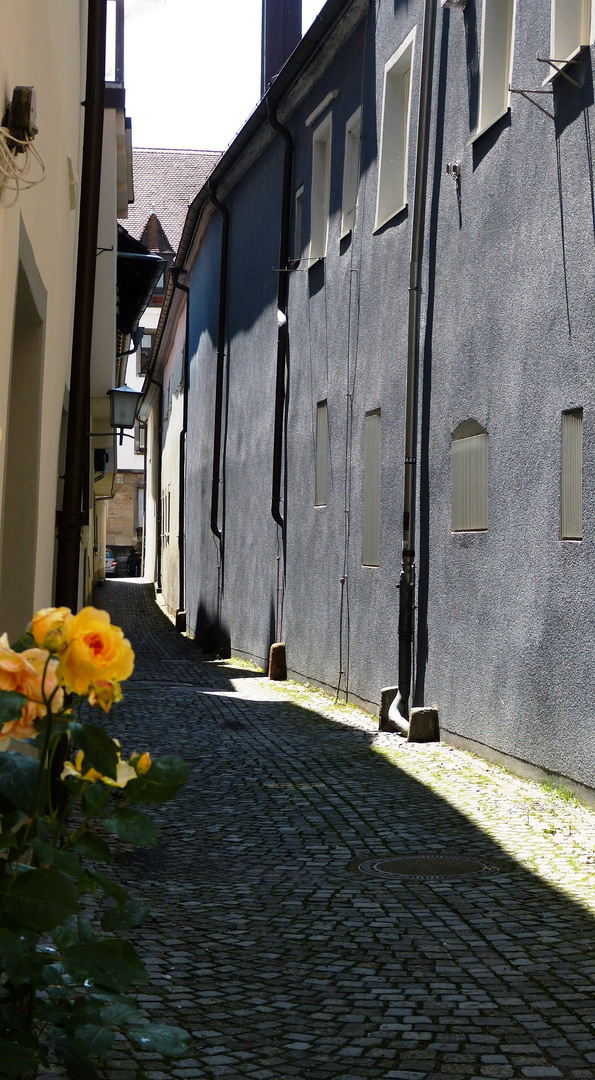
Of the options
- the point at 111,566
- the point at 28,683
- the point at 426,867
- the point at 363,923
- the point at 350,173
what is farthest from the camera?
the point at 111,566

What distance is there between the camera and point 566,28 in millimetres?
7520

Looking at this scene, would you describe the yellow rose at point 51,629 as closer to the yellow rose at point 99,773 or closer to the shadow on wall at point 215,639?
the yellow rose at point 99,773

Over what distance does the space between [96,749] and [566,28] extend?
656 cm

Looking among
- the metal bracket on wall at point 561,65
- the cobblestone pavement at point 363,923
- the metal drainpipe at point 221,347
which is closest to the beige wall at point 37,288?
the cobblestone pavement at point 363,923

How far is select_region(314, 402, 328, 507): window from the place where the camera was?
13.6 metres

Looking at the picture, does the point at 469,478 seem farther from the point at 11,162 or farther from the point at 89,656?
the point at 89,656

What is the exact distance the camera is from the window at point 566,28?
747 centimetres

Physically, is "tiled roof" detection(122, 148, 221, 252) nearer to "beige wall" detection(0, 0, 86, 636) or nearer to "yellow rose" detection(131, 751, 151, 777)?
"beige wall" detection(0, 0, 86, 636)

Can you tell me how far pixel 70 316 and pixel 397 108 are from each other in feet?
14.4

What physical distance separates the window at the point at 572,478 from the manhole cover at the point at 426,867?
2.17 meters

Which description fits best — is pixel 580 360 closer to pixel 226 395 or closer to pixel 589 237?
pixel 589 237

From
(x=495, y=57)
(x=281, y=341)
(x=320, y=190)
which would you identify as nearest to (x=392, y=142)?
(x=495, y=57)

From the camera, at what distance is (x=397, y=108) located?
11672mm

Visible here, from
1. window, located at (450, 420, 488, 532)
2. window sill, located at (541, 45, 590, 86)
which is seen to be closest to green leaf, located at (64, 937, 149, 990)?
window sill, located at (541, 45, 590, 86)
